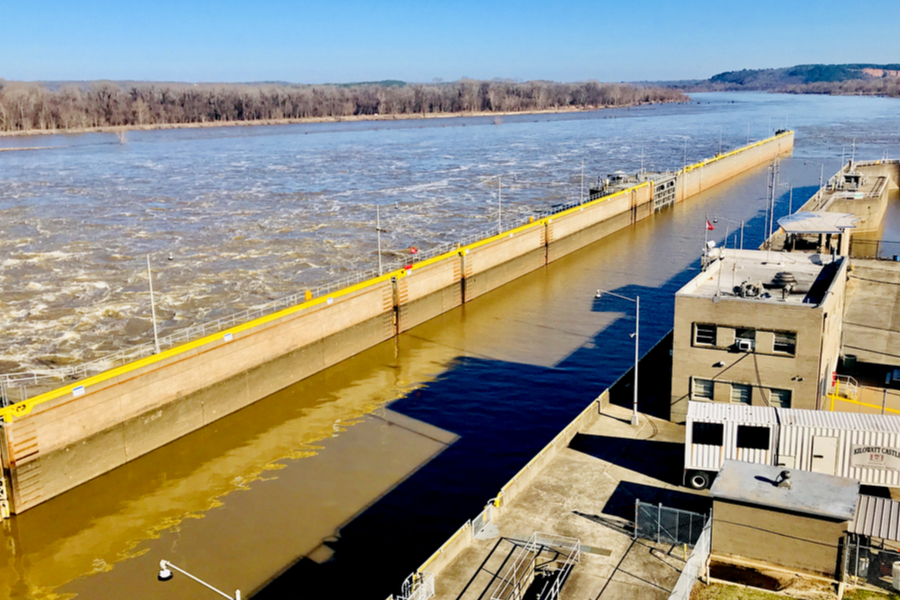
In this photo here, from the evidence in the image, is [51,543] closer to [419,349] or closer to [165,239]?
[419,349]

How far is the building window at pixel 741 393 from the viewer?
86.3 feet

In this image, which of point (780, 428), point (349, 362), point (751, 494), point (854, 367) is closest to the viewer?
point (751, 494)

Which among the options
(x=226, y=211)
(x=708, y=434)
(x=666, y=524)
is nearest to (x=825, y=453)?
(x=708, y=434)

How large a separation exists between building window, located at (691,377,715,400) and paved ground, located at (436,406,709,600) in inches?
50.9

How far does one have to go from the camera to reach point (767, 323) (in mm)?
25547

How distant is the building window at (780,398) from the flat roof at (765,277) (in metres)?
2.96

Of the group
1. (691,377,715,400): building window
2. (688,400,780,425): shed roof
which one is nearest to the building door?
(688,400,780,425): shed roof

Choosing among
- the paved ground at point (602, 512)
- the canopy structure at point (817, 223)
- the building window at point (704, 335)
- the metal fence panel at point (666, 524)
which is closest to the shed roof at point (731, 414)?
the paved ground at point (602, 512)

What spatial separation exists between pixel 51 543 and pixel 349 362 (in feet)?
60.7

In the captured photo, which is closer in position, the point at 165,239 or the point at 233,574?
the point at 233,574

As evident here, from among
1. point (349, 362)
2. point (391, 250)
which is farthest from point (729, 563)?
point (391, 250)

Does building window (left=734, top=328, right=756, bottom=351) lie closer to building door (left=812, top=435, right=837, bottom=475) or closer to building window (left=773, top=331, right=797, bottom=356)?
building window (left=773, top=331, right=797, bottom=356)

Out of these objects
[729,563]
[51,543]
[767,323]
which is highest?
[767,323]

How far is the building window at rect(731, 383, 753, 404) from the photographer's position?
2630 cm
